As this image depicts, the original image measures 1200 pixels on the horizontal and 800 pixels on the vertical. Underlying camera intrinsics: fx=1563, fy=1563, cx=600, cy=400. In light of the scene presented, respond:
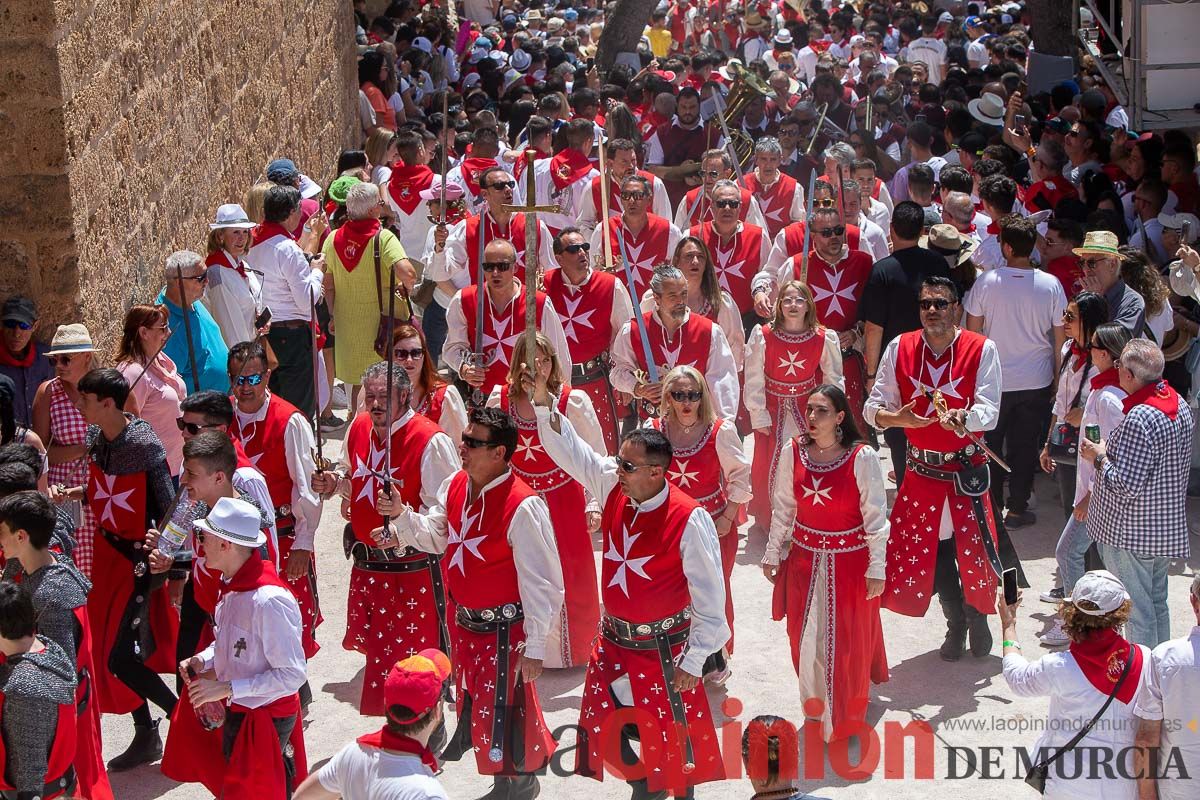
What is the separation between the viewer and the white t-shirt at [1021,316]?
8703 millimetres

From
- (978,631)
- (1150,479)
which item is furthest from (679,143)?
(1150,479)

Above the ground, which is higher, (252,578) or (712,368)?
(712,368)

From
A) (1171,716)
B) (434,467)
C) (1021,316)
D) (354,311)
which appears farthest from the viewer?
(354,311)

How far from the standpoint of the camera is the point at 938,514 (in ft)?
24.6

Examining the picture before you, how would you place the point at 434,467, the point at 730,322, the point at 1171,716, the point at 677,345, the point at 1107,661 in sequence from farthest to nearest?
1. the point at 730,322
2. the point at 677,345
3. the point at 434,467
4. the point at 1107,661
5. the point at 1171,716

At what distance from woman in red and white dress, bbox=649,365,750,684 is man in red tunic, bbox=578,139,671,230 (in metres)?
4.06

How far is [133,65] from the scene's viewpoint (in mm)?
9047

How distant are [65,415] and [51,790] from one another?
2.27 metres

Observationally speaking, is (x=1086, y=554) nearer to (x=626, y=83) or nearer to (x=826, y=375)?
(x=826, y=375)

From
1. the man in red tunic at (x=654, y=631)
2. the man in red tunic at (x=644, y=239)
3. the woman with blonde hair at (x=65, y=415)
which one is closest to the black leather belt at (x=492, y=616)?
the man in red tunic at (x=654, y=631)

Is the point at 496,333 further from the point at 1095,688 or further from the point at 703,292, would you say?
the point at 1095,688

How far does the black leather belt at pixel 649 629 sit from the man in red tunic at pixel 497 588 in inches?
10.5

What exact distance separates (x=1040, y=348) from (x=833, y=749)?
3137 millimetres

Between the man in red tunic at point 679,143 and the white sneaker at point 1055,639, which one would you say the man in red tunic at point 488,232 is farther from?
the man in red tunic at point 679,143
